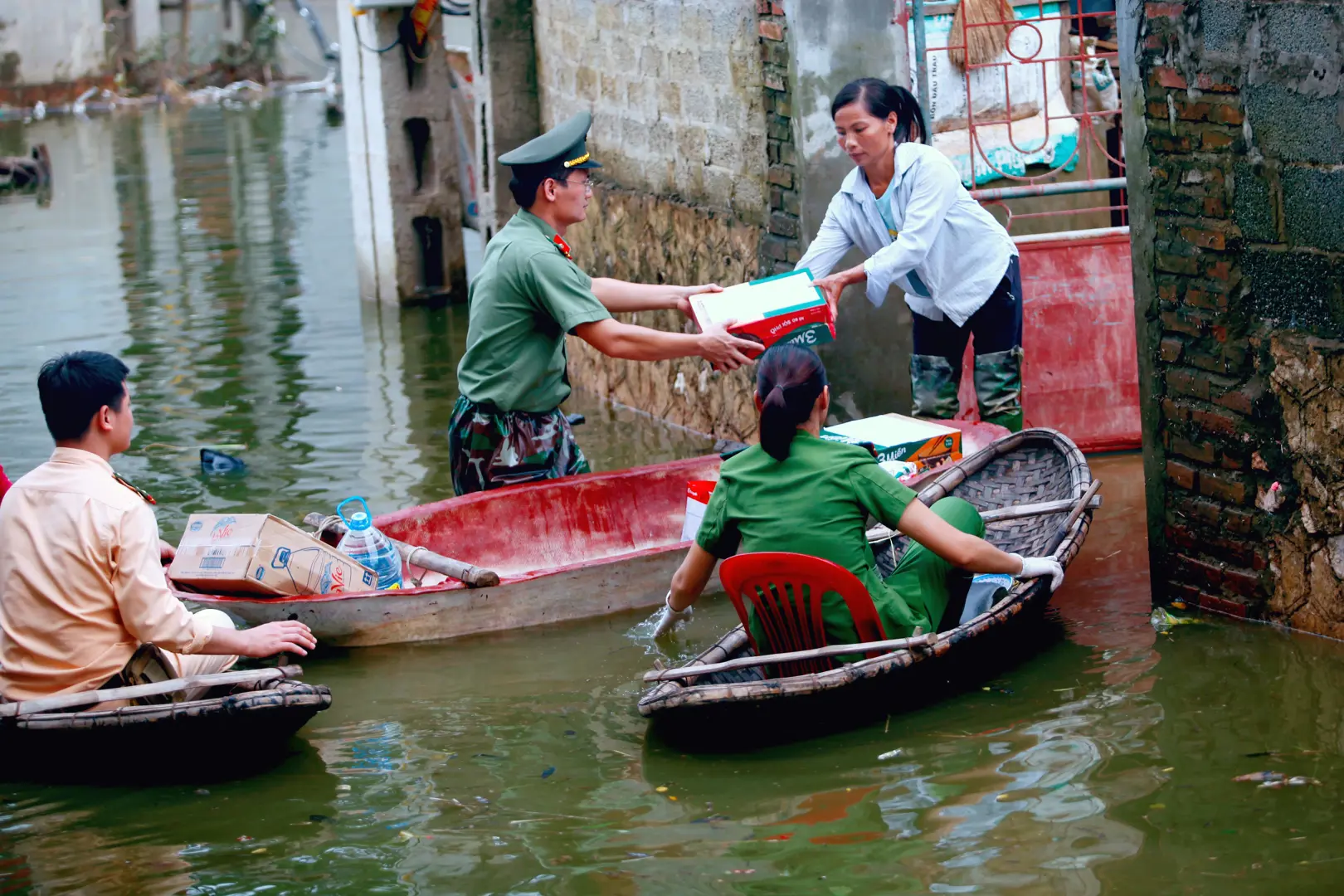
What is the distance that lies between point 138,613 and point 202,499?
3.82 meters

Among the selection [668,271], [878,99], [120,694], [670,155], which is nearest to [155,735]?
[120,694]

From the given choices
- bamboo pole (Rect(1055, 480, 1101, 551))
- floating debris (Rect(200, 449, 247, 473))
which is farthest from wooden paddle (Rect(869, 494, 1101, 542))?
floating debris (Rect(200, 449, 247, 473))

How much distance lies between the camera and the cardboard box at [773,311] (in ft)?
21.9

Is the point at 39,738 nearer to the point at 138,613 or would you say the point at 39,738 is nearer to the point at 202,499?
the point at 138,613

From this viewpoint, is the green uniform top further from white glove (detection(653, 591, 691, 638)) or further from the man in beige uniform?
the man in beige uniform

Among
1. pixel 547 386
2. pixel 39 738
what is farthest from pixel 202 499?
pixel 39 738

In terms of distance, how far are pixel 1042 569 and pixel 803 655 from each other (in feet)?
3.37

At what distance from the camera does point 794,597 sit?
16.9 feet

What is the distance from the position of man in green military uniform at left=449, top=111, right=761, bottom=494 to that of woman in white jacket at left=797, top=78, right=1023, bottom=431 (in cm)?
80

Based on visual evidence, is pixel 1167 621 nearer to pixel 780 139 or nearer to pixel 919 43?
pixel 919 43

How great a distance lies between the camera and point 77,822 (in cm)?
497

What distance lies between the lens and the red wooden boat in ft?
20.5

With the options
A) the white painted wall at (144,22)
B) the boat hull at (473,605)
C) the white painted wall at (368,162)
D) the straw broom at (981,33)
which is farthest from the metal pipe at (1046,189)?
the white painted wall at (144,22)

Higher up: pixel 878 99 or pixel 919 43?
pixel 919 43
